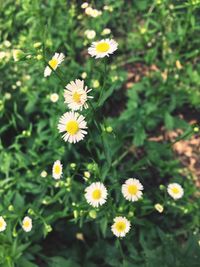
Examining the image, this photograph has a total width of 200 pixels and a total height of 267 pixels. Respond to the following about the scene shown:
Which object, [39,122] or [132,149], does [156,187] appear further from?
[39,122]

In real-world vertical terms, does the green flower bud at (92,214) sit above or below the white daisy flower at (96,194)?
below

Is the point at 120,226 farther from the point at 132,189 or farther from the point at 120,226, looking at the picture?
the point at 132,189

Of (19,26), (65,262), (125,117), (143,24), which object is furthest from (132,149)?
(19,26)

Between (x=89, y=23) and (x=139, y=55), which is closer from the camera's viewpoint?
(x=89, y=23)

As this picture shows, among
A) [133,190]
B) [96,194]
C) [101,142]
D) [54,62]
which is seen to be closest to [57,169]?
[96,194]

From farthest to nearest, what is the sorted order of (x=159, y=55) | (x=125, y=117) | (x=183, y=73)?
(x=159, y=55) < (x=183, y=73) < (x=125, y=117)

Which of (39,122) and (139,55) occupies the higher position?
(139,55)

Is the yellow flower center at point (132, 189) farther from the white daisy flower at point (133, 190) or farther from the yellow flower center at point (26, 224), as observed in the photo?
the yellow flower center at point (26, 224)

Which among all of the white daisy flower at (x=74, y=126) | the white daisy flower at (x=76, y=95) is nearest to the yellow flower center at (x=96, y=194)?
the white daisy flower at (x=74, y=126)
